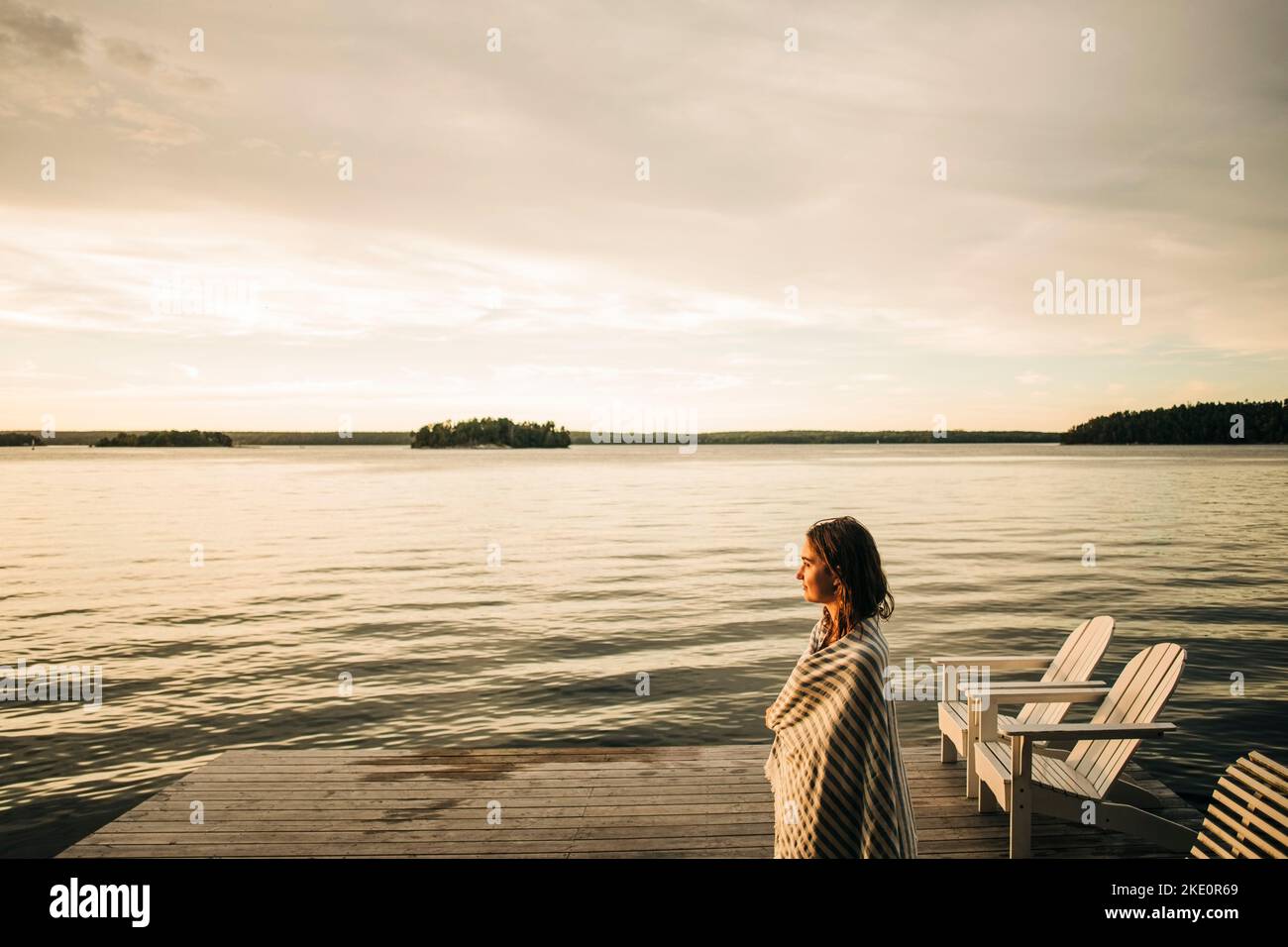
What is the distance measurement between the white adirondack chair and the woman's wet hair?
2233 millimetres

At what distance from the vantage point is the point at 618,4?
13.9 m

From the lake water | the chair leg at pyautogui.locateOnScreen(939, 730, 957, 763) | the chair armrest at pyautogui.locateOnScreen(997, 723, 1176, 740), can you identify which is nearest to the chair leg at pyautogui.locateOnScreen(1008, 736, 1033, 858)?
the chair armrest at pyautogui.locateOnScreen(997, 723, 1176, 740)

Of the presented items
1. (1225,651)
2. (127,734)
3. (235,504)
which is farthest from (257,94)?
(235,504)

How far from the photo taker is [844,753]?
2926 mm

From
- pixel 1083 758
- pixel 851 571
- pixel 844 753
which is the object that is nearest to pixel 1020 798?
pixel 1083 758

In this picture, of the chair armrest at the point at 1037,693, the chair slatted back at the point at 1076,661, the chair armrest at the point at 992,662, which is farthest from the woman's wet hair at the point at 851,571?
the chair slatted back at the point at 1076,661

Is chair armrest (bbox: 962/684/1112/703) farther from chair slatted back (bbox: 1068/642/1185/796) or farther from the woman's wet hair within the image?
the woman's wet hair

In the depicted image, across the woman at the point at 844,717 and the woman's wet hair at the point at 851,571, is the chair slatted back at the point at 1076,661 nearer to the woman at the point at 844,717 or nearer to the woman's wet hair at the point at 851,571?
the woman at the point at 844,717

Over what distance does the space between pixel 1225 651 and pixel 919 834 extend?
1207 centimetres

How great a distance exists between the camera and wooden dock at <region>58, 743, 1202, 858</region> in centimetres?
490

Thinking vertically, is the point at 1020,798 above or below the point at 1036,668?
below

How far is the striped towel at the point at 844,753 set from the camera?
2.89 metres

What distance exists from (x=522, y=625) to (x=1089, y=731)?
42.2ft

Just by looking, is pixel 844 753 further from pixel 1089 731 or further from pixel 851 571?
pixel 1089 731
